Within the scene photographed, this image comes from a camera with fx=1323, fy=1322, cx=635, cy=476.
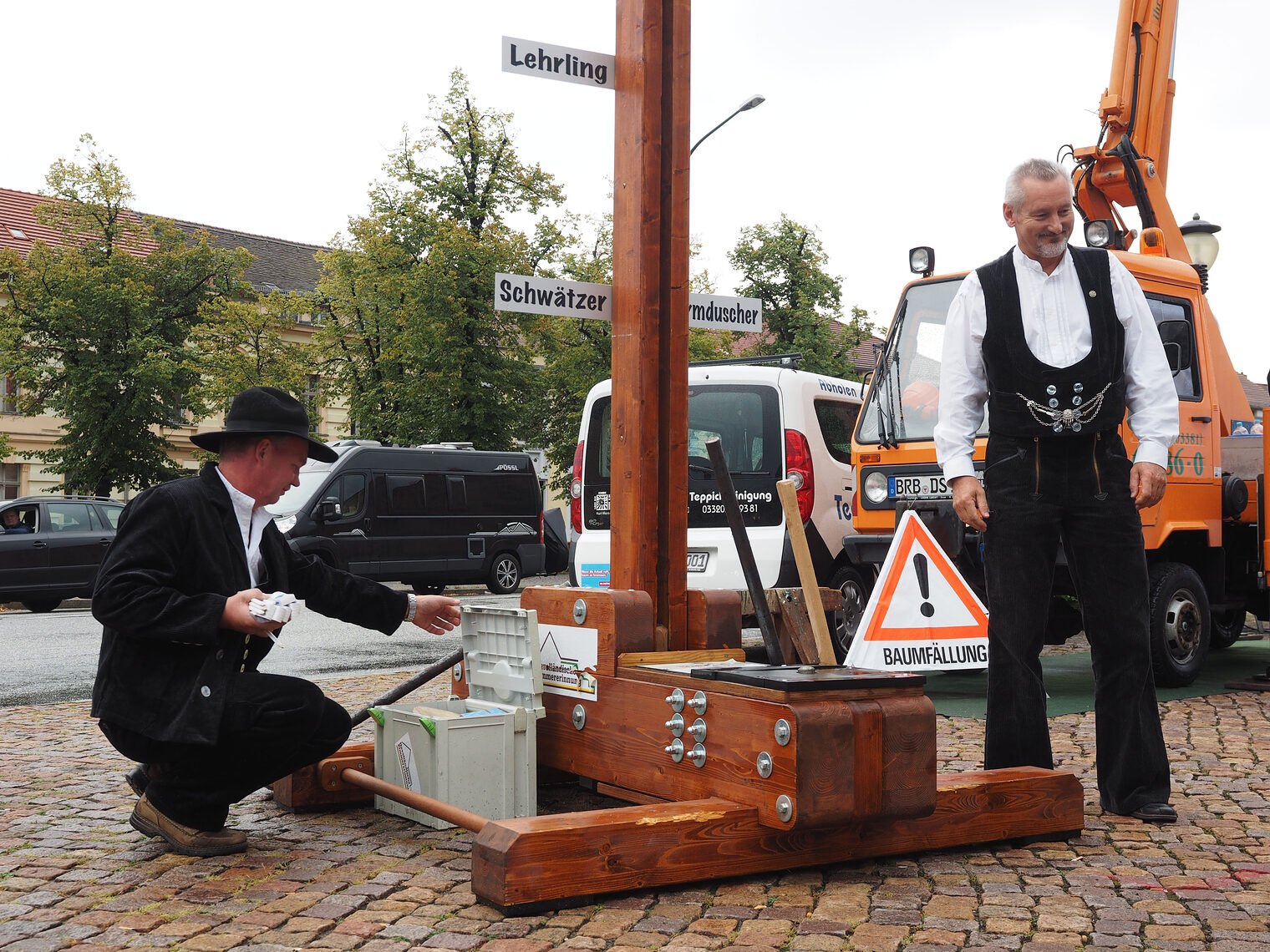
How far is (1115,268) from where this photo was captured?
4418 millimetres

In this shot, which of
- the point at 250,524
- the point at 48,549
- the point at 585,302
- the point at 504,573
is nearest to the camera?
the point at 250,524

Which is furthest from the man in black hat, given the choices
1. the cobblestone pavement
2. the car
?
the car

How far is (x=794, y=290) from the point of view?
1355 inches

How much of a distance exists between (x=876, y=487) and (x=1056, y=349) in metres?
4.22

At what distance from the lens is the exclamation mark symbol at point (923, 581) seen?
7211 mm

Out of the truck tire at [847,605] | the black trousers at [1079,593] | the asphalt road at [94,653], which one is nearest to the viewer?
the black trousers at [1079,593]

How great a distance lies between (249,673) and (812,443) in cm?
654

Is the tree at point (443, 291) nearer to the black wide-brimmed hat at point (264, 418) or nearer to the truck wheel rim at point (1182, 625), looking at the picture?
the truck wheel rim at point (1182, 625)

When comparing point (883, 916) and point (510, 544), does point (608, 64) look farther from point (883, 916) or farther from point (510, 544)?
point (510, 544)

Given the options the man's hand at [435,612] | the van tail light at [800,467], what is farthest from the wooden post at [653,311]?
the van tail light at [800,467]

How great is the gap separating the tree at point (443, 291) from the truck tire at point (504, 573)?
5535mm

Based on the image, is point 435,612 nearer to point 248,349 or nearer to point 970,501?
point 970,501

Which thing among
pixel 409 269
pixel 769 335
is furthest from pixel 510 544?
pixel 769 335

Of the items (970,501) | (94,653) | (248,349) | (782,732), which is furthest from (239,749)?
(248,349)
